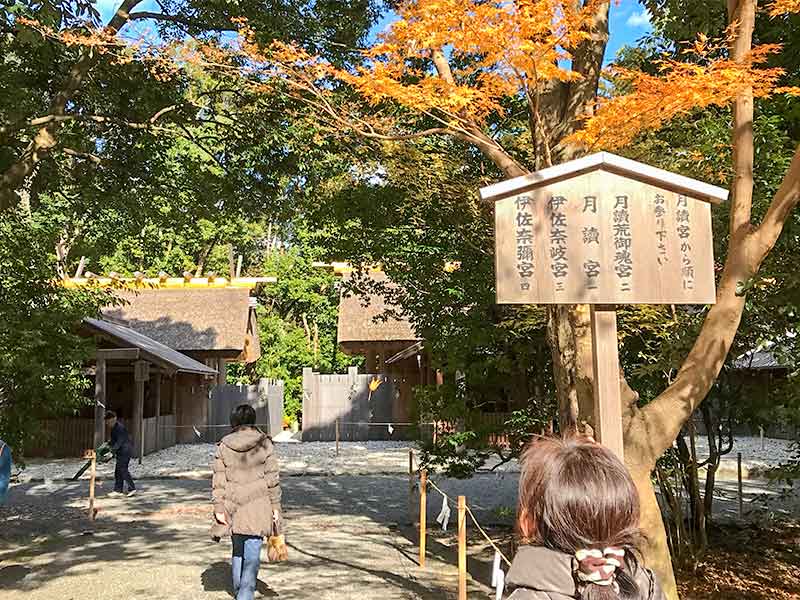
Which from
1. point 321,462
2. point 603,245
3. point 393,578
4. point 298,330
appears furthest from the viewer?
point 298,330

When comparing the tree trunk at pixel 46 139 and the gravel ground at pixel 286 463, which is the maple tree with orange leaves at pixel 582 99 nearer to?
the tree trunk at pixel 46 139

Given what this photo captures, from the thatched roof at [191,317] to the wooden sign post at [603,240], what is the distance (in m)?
22.9

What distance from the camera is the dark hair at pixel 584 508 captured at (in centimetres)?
173

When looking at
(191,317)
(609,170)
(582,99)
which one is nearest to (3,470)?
(609,170)

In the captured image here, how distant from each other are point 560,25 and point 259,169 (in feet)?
20.2

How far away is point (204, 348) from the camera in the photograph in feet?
87.5

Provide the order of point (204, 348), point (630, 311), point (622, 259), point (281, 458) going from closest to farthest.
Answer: point (622, 259)
point (630, 311)
point (281, 458)
point (204, 348)

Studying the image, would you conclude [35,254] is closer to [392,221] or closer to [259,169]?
[259,169]

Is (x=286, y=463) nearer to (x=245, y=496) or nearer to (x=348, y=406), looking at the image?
(x=348, y=406)

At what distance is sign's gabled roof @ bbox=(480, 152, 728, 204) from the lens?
14.9 feet

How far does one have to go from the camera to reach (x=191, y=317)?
91.7ft

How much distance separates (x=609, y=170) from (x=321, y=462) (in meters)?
15.9

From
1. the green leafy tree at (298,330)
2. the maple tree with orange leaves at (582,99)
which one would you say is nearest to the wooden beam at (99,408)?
the maple tree with orange leaves at (582,99)

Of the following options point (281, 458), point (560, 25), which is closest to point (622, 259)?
point (560, 25)
